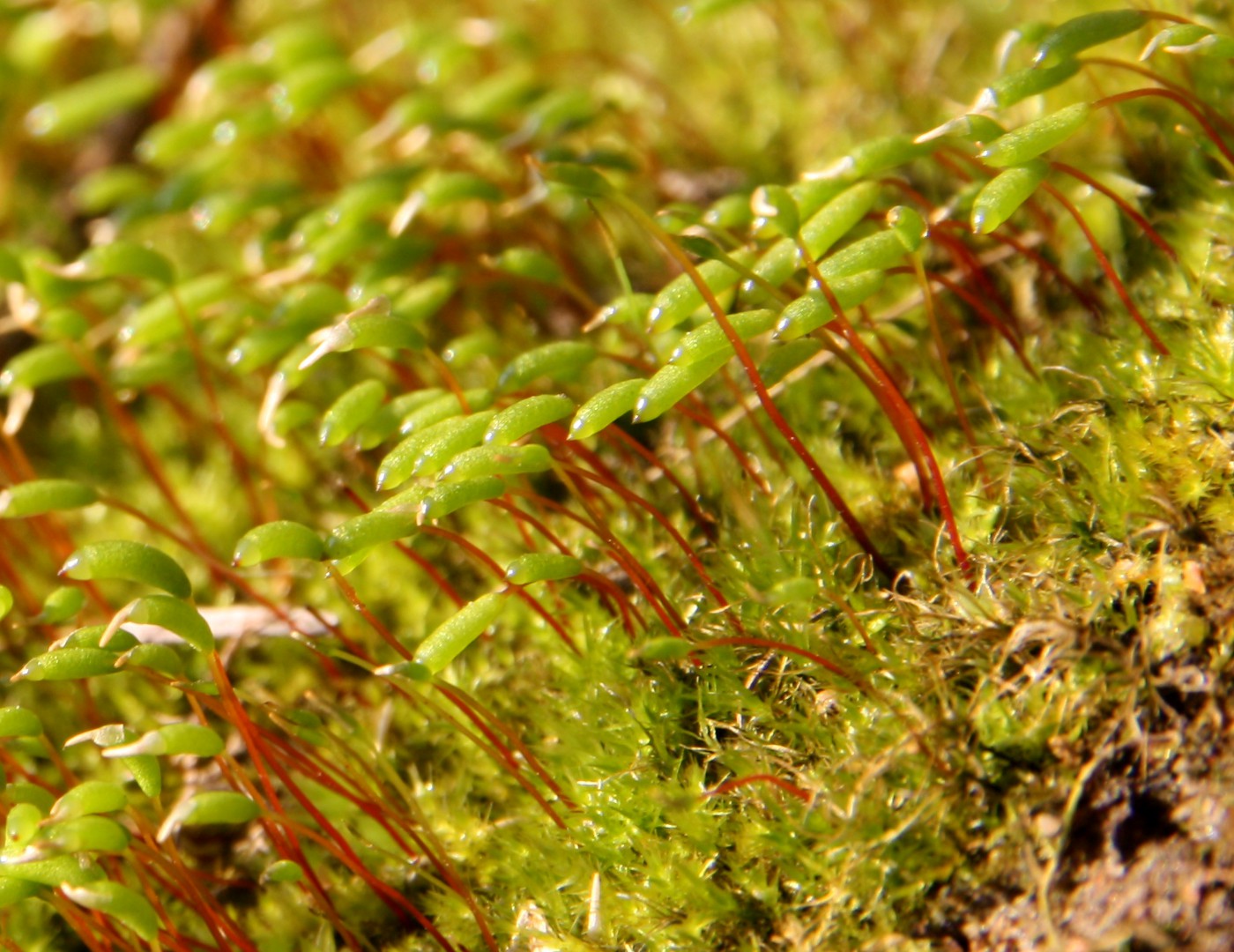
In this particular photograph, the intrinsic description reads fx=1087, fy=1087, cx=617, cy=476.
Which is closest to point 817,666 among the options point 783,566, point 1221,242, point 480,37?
point 783,566

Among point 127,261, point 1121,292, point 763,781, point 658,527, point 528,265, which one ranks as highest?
point 127,261

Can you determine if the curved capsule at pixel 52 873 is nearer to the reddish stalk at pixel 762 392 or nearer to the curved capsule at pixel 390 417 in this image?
the curved capsule at pixel 390 417

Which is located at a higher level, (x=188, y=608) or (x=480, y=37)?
(x=480, y=37)

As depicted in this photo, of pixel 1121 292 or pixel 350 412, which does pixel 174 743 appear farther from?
pixel 1121 292

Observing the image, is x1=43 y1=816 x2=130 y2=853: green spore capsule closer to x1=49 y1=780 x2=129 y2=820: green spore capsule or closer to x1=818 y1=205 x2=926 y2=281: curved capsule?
x1=49 y1=780 x2=129 y2=820: green spore capsule

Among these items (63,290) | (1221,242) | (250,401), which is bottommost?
(1221,242)

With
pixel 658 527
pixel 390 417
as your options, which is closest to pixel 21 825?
pixel 390 417

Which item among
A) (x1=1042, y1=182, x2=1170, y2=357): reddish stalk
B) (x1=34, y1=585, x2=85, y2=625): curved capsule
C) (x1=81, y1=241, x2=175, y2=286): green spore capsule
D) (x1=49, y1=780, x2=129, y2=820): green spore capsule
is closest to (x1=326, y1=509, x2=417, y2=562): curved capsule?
(x1=49, y1=780, x2=129, y2=820): green spore capsule

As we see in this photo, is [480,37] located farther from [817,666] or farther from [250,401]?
[817,666]
